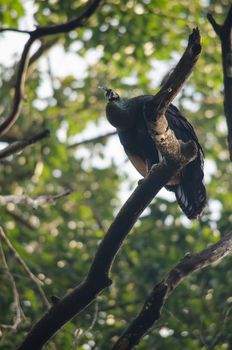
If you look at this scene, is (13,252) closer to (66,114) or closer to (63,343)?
(63,343)

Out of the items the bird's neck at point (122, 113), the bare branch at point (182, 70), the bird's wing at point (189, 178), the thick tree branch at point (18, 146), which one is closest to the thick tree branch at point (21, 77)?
the thick tree branch at point (18, 146)

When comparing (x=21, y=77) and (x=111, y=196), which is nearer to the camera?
(x=21, y=77)

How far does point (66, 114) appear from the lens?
899 cm

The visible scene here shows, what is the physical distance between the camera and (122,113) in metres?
4.29

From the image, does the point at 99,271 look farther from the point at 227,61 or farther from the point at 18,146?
the point at 227,61

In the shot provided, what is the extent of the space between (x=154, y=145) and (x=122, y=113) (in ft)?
2.31

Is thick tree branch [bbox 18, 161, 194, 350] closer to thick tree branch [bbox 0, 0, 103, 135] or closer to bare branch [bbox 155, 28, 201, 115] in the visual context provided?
bare branch [bbox 155, 28, 201, 115]

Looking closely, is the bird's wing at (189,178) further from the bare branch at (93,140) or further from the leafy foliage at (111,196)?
the bare branch at (93,140)

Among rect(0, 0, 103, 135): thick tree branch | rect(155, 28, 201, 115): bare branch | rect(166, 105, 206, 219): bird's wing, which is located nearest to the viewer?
rect(155, 28, 201, 115): bare branch

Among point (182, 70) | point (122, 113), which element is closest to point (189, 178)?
point (122, 113)

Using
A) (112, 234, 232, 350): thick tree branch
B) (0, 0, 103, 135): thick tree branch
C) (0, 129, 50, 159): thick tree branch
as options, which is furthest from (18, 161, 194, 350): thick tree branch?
(0, 0, 103, 135): thick tree branch

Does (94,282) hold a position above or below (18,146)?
below

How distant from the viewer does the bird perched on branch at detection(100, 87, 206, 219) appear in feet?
14.9

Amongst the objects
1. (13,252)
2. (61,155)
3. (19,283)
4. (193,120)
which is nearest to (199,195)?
(13,252)
